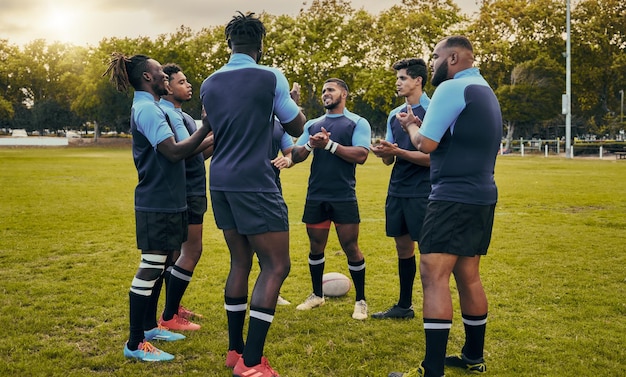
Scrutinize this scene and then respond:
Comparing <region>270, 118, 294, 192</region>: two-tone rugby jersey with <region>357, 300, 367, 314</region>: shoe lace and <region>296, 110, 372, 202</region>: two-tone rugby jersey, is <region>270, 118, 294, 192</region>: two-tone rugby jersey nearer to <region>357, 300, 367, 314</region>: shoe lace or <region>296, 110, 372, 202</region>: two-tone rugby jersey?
<region>296, 110, 372, 202</region>: two-tone rugby jersey

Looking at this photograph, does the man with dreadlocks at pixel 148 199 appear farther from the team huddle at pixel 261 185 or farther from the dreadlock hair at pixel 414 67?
the dreadlock hair at pixel 414 67

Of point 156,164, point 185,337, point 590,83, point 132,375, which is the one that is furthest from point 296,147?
point 590,83

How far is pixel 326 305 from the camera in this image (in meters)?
6.91

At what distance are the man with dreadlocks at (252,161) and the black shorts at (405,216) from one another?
6.59ft

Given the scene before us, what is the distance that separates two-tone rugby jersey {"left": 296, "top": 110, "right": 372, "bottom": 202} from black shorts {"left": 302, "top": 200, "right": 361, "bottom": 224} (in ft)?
0.21

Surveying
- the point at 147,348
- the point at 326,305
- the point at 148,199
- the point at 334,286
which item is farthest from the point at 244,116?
the point at 334,286

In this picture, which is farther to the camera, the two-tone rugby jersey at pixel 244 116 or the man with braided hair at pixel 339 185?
the man with braided hair at pixel 339 185

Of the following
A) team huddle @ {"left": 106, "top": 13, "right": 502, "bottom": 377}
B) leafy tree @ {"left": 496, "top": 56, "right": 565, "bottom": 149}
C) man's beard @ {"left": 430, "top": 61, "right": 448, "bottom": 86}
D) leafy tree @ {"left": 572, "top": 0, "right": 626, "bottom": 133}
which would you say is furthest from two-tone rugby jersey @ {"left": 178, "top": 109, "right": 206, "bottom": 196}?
leafy tree @ {"left": 572, "top": 0, "right": 626, "bottom": 133}

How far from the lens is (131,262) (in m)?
9.24

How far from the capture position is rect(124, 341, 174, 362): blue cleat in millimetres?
5094

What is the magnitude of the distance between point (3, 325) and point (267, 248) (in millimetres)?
3502

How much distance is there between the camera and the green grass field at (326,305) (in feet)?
16.6

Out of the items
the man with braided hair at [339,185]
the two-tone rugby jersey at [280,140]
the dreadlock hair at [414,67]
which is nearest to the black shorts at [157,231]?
the two-tone rugby jersey at [280,140]

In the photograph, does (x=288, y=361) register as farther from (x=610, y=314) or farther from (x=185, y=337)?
(x=610, y=314)
